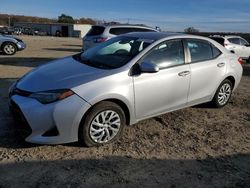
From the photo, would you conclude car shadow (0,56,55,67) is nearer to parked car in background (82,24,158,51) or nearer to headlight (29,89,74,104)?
parked car in background (82,24,158,51)

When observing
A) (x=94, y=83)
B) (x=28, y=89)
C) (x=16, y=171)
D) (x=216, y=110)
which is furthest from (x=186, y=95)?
(x=16, y=171)

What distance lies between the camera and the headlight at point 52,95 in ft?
14.6

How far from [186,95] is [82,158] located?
2319 mm

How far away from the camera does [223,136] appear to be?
18.3 ft

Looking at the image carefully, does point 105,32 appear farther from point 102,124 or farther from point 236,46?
point 102,124

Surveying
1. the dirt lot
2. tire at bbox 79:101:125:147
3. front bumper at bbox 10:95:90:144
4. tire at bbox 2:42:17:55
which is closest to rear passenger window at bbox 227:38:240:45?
tire at bbox 2:42:17:55

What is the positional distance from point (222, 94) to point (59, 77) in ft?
11.8

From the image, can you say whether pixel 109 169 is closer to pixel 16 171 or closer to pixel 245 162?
pixel 16 171

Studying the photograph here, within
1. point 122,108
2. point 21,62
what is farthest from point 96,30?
point 122,108

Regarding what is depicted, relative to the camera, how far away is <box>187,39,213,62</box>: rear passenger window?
612 centimetres

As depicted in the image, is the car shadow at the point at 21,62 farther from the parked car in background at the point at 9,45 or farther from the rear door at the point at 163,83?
the rear door at the point at 163,83

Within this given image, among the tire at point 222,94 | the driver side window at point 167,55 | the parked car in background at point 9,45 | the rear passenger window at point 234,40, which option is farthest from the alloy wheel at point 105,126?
the rear passenger window at point 234,40

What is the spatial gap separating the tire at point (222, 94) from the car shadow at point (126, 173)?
7.79 ft

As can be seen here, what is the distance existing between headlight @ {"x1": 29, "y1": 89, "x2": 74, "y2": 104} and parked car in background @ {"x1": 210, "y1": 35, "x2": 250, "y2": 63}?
15.0 m
